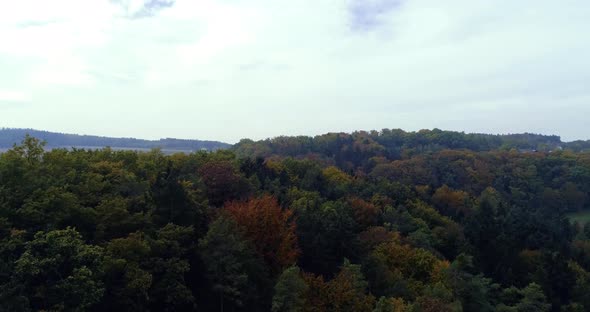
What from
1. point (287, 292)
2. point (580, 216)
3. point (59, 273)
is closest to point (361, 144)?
point (580, 216)

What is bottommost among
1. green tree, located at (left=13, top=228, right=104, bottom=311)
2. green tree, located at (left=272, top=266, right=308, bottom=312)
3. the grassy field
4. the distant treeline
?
the grassy field

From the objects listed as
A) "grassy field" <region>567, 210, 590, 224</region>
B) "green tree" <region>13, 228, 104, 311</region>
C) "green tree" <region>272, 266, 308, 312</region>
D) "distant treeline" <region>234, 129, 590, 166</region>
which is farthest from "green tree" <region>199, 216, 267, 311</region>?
"distant treeline" <region>234, 129, 590, 166</region>

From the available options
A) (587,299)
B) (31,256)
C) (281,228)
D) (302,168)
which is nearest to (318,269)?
(281,228)

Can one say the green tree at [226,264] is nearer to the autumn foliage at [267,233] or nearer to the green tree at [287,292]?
the green tree at [287,292]

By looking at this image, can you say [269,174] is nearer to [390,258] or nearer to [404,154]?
[390,258]

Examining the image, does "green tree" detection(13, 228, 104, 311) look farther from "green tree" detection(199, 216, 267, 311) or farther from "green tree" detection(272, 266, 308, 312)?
"green tree" detection(272, 266, 308, 312)

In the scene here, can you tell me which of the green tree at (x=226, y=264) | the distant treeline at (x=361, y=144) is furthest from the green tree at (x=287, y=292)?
the distant treeline at (x=361, y=144)

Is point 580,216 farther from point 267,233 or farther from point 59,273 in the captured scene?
point 59,273

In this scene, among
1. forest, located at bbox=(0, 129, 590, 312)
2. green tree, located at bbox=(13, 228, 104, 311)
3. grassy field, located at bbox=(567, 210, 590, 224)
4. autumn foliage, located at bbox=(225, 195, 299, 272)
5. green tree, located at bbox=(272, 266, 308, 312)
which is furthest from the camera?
grassy field, located at bbox=(567, 210, 590, 224)

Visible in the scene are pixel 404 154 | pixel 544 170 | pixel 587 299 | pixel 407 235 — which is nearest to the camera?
pixel 587 299
